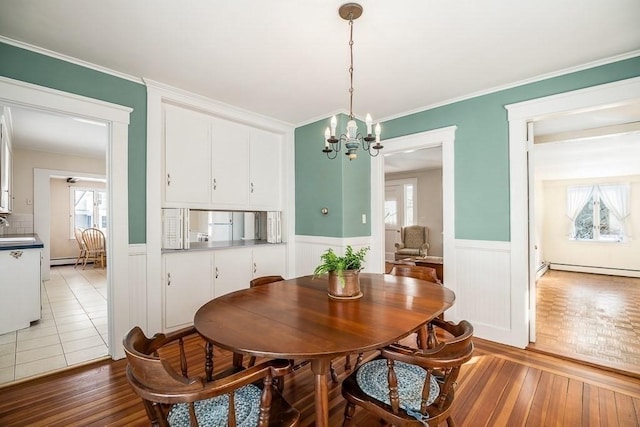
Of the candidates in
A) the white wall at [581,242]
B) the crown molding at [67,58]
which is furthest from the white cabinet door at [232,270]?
the white wall at [581,242]

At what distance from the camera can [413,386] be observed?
1.38 meters

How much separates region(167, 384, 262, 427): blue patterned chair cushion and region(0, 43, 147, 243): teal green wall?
6.52 feet

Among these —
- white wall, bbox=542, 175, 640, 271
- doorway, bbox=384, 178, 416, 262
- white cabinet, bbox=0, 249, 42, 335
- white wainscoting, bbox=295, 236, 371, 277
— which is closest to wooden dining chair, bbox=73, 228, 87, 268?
white cabinet, bbox=0, 249, 42, 335

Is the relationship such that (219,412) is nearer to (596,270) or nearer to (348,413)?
(348,413)

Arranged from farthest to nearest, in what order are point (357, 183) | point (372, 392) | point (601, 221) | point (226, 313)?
1. point (601, 221)
2. point (357, 183)
3. point (226, 313)
4. point (372, 392)

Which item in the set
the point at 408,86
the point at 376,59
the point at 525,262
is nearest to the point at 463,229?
the point at 525,262

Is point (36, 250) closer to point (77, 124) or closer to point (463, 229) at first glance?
point (77, 124)

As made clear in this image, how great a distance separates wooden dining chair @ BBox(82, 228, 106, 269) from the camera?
6777 millimetres

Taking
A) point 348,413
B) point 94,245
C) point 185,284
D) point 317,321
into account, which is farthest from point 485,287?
point 94,245

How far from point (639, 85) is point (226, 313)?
3435mm

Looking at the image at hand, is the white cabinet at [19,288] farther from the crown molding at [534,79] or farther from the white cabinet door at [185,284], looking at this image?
the crown molding at [534,79]

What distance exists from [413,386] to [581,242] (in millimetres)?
7916

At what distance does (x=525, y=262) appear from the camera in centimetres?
281

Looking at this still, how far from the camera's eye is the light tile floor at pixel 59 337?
97.0 inches
